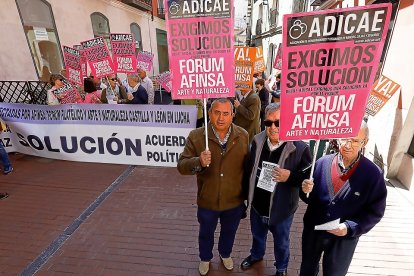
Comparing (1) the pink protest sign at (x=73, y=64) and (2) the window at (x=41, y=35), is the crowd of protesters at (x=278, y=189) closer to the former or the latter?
(1) the pink protest sign at (x=73, y=64)

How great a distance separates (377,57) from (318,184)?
1.03m

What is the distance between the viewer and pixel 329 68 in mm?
1876

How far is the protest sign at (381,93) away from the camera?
4.96 metres

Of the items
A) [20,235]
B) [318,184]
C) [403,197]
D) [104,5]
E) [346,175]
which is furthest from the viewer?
[104,5]

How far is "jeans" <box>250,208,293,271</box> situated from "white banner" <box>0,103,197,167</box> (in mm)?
2961

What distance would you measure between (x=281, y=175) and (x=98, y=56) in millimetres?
5713

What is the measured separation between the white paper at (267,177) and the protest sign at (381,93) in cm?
360

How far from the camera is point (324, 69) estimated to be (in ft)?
6.18

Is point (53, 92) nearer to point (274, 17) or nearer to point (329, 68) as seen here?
point (329, 68)

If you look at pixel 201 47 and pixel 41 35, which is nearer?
pixel 201 47

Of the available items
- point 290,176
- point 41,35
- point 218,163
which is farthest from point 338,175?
point 41,35

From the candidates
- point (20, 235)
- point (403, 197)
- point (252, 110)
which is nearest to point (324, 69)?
point (252, 110)

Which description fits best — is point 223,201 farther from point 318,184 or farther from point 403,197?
point 403,197

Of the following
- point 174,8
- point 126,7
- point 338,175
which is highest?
point 126,7
